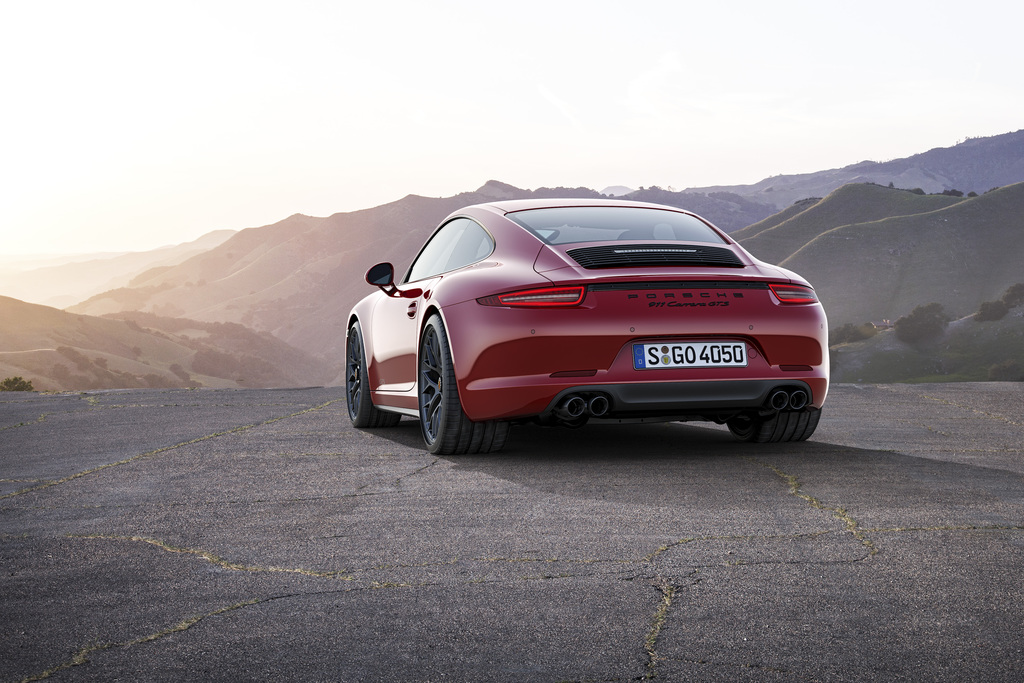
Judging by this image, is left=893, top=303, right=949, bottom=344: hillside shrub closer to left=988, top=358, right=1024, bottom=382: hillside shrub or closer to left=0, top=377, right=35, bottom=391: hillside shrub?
left=988, top=358, right=1024, bottom=382: hillside shrub

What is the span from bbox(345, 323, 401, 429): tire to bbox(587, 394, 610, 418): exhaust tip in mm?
2915

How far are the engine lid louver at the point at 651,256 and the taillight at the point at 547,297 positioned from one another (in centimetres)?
23

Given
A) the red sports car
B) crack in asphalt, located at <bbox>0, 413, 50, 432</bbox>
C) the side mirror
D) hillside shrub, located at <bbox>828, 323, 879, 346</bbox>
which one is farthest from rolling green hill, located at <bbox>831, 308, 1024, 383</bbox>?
the red sports car

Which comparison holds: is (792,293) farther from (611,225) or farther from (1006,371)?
(1006,371)

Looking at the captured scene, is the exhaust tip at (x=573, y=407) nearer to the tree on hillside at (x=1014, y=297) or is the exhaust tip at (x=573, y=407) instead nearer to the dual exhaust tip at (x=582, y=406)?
the dual exhaust tip at (x=582, y=406)

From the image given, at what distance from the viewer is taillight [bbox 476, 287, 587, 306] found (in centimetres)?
527

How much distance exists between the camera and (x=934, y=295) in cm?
11688

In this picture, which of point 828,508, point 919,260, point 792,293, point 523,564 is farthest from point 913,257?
point 523,564

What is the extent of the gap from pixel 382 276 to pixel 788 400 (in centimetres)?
296

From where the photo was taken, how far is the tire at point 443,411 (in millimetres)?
5723

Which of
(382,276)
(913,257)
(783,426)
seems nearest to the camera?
(783,426)

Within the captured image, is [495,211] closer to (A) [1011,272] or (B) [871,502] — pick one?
(B) [871,502]

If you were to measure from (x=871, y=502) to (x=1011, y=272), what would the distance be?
12863 cm

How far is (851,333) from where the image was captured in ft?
328
